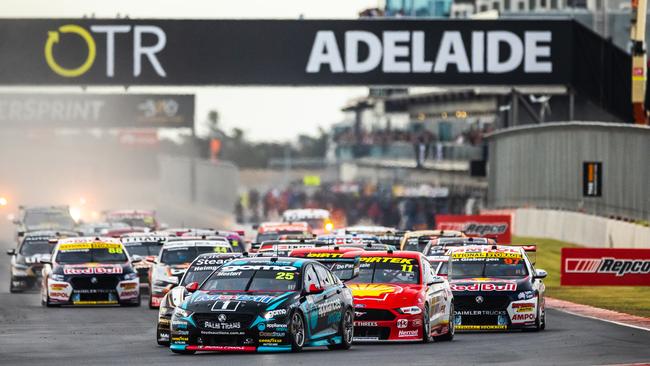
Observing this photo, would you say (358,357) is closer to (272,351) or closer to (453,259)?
(272,351)

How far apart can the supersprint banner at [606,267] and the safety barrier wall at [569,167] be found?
334 inches

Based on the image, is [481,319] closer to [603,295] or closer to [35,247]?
[603,295]

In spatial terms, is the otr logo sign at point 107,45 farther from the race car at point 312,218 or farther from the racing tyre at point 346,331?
the racing tyre at point 346,331

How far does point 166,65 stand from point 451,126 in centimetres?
4835

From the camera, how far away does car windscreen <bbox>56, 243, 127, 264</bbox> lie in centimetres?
3381

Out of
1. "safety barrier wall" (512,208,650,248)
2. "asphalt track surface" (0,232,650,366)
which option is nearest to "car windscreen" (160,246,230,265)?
"asphalt track surface" (0,232,650,366)

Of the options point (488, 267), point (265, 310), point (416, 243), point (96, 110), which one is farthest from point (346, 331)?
point (96, 110)

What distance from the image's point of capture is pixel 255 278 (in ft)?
70.4

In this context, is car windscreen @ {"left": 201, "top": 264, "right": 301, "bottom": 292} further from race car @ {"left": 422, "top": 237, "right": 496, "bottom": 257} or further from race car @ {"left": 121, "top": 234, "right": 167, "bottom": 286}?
race car @ {"left": 121, "top": 234, "right": 167, "bottom": 286}

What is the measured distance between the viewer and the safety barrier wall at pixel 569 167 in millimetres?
42688

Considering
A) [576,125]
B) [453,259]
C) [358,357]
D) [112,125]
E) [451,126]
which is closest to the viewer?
[358,357]

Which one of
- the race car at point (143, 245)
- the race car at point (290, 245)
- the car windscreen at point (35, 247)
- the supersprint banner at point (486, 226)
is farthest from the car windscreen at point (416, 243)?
the supersprint banner at point (486, 226)

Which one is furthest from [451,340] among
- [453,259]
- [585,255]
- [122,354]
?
[585,255]

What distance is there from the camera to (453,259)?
27.5 m
